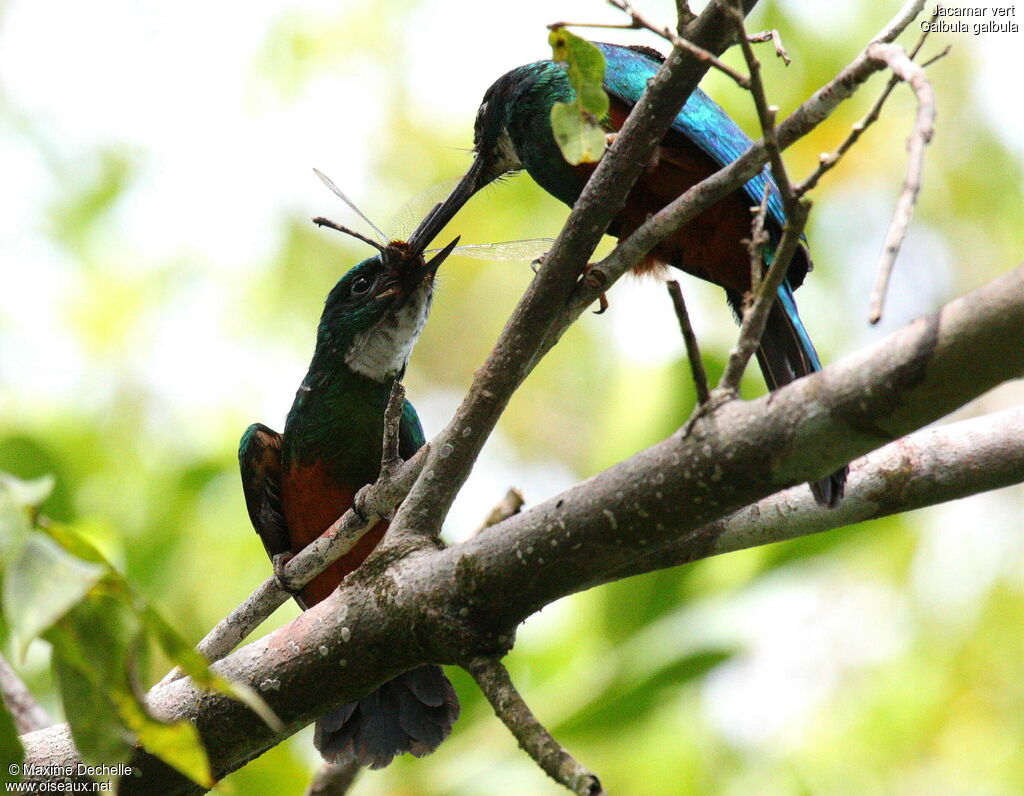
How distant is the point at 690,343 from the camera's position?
180 centimetres

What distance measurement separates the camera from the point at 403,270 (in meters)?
4.21

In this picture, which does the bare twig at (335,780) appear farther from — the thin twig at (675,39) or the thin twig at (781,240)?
the thin twig at (675,39)

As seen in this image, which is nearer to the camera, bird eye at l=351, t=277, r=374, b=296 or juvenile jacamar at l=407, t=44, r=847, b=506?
juvenile jacamar at l=407, t=44, r=847, b=506

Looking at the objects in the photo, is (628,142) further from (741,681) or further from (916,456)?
(741,681)

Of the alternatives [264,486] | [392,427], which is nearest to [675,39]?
[392,427]

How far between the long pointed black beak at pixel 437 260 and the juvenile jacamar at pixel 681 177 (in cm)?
44

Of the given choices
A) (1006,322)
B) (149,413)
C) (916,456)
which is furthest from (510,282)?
(1006,322)

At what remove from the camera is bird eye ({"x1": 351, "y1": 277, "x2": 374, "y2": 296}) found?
431 centimetres

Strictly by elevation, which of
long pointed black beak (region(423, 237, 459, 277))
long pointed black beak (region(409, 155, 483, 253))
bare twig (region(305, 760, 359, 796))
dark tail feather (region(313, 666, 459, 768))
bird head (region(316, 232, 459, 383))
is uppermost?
long pointed black beak (region(409, 155, 483, 253))

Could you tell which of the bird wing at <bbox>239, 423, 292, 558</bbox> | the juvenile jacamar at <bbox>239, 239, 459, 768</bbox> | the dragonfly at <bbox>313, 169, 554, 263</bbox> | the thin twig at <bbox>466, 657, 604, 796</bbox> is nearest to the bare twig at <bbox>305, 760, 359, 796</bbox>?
the juvenile jacamar at <bbox>239, 239, 459, 768</bbox>

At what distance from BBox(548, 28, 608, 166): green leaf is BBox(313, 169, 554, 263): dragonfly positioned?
1.79m

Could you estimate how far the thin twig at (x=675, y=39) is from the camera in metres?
1.75

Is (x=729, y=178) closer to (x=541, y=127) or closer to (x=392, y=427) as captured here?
(x=392, y=427)

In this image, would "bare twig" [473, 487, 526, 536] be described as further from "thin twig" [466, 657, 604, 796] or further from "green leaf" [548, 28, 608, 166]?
"green leaf" [548, 28, 608, 166]
